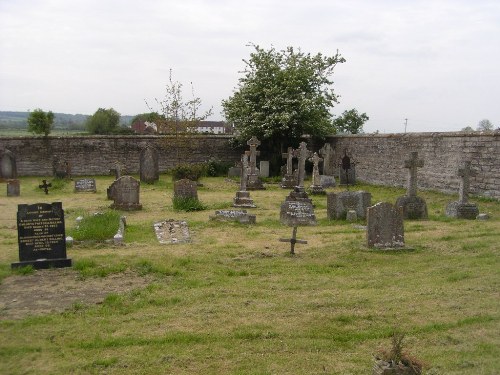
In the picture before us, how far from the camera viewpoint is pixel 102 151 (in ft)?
93.9

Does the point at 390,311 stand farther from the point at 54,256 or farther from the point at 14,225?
the point at 14,225

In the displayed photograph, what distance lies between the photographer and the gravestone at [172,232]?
35.9 ft

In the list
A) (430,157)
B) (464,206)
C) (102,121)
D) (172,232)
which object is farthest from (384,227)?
(102,121)

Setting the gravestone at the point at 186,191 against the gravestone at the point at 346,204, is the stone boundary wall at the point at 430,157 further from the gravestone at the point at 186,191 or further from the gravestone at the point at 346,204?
the gravestone at the point at 186,191

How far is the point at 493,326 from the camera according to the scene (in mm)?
5711

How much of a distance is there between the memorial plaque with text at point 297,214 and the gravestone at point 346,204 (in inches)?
28.5

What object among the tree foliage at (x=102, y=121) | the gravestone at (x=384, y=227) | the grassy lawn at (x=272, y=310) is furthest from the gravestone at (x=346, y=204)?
the tree foliage at (x=102, y=121)

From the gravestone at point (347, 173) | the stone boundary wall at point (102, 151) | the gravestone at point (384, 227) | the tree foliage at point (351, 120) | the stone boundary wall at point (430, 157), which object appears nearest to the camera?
the gravestone at point (384, 227)

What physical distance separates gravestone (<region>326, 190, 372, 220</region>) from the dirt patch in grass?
21.3 feet

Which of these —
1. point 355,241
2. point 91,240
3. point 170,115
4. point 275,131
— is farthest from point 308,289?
point 170,115

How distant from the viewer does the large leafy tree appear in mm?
26516

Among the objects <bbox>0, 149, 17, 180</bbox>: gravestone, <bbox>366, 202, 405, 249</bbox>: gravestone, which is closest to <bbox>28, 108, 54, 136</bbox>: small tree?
<bbox>0, 149, 17, 180</bbox>: gravestone

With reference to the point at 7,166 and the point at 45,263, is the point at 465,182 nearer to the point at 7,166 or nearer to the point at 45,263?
the point at 45,263

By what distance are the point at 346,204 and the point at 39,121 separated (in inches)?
840
